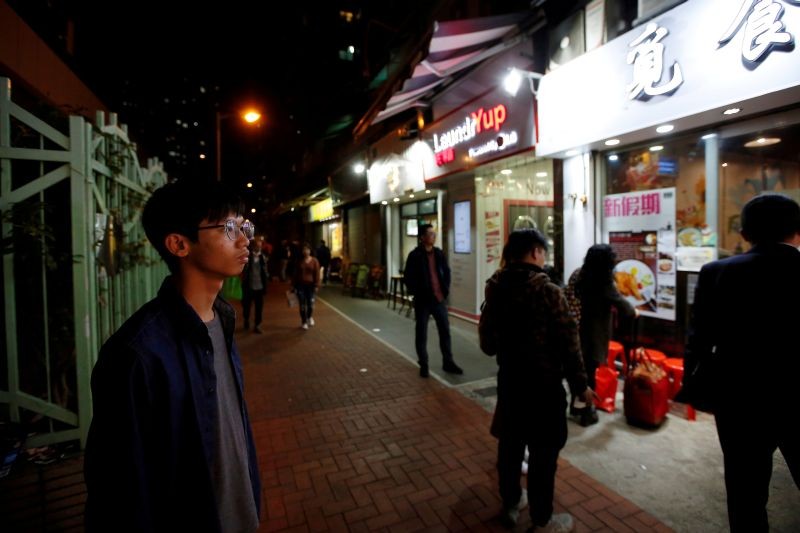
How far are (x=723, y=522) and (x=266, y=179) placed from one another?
5195cm

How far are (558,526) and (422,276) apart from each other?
3.69 metres

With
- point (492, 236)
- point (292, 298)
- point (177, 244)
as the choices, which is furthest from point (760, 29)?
point (292, 298)

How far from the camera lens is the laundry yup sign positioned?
7652 millimetres

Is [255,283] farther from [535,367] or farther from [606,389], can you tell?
[535,367]

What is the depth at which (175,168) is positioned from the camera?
1060 inches

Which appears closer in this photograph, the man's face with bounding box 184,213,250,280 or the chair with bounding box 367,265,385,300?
the man's face with bounding box 184,213,250,280

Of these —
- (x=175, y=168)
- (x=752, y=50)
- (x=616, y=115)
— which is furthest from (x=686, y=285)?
(x=175, y=168)

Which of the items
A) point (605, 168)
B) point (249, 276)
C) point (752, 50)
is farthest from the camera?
point (249, 276)

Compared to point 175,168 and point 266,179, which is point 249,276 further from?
point 266,179

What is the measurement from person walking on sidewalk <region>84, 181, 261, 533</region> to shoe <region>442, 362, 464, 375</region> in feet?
15.2

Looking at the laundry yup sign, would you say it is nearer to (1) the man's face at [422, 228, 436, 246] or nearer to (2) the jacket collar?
(1) the man's face at [422, 228, 436, 246]

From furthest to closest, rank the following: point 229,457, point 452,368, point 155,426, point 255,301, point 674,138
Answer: point 255,301
point 452,368
point 674,138
point 229,457
point 155,426

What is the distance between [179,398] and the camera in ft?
4.52

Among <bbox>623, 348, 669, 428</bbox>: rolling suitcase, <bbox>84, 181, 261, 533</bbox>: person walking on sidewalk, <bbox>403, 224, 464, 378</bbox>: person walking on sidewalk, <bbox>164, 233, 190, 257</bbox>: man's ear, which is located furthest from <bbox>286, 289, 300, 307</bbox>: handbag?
<bbox>164, 233, 190, 257</bbox>: man's ear
